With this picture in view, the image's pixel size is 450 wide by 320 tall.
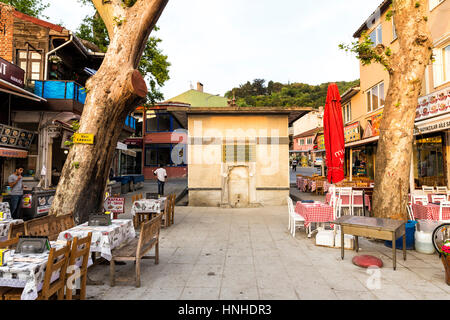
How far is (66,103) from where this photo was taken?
1087 centimetres

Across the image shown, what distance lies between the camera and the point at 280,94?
228 feet

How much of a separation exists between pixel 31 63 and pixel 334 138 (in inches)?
539

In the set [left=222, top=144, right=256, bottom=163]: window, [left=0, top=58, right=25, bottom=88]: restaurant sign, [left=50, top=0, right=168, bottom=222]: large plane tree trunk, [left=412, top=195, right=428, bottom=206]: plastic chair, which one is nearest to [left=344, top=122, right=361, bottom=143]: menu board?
[left=222, top=144, right=256, bottom=163]: window

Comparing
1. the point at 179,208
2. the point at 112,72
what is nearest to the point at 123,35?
the point at 112,72

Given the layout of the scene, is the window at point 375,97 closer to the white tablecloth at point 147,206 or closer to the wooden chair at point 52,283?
the white tablecloth at point 147,206

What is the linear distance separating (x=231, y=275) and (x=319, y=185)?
39.0 feet

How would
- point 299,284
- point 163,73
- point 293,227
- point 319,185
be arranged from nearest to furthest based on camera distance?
point 299,284 → point 293,227 → point 319,185 → point 163,73

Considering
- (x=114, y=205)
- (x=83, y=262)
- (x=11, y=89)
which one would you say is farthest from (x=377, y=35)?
(x=11, y=89)

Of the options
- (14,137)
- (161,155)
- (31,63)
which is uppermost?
(31,63)

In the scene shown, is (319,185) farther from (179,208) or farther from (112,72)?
(112,72)

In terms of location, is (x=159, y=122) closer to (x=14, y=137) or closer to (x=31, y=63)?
(x=31, y=63)

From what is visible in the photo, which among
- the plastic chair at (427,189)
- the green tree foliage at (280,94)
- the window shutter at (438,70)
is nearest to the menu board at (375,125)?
the window shutter at (438,70)

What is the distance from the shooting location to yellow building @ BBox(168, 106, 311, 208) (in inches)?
459

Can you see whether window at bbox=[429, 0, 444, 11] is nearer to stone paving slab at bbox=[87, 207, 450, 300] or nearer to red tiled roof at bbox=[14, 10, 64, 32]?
stone paving slab at bbox=[87, 207, 450, 300]
